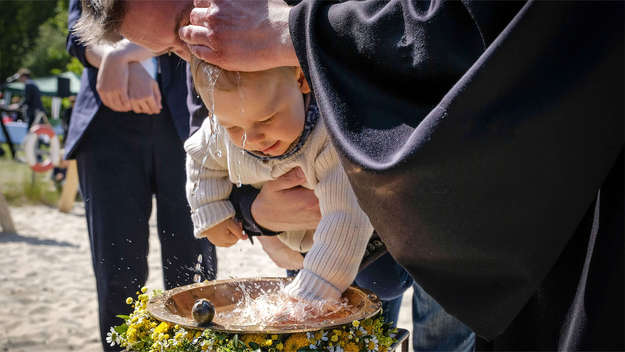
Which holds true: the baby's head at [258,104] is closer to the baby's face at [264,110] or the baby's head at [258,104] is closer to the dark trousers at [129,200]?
the baby's face at [264,110]

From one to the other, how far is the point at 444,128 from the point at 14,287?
5.79 meters

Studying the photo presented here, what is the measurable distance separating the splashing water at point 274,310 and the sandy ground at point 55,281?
3.29ft

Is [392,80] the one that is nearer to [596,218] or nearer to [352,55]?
[352,55]

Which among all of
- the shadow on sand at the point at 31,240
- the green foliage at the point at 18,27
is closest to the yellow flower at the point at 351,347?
the shadow on sand at the point at 31,240

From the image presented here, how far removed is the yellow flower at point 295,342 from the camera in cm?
145

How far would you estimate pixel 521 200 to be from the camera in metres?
1.04

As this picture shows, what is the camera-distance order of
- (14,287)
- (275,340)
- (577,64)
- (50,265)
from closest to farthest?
(577,64) → (275,340) → (14,287) → (50,265)

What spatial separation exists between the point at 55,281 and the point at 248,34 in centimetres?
550

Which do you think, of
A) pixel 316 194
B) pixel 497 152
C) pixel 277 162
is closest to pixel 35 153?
pixel 277 162

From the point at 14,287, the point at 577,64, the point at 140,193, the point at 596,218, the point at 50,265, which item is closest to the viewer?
the point at 577,64

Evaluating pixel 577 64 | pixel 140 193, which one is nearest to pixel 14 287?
pixel 140 193

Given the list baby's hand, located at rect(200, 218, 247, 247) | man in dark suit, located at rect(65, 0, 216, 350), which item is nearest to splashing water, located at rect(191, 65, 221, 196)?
baby's hand, located at rect(200, 218, 247, 247)

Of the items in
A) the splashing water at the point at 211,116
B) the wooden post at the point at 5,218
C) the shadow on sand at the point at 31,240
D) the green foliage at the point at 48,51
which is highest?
the green foliage at the point at 48,51

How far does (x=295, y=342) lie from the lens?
146 centimetres
